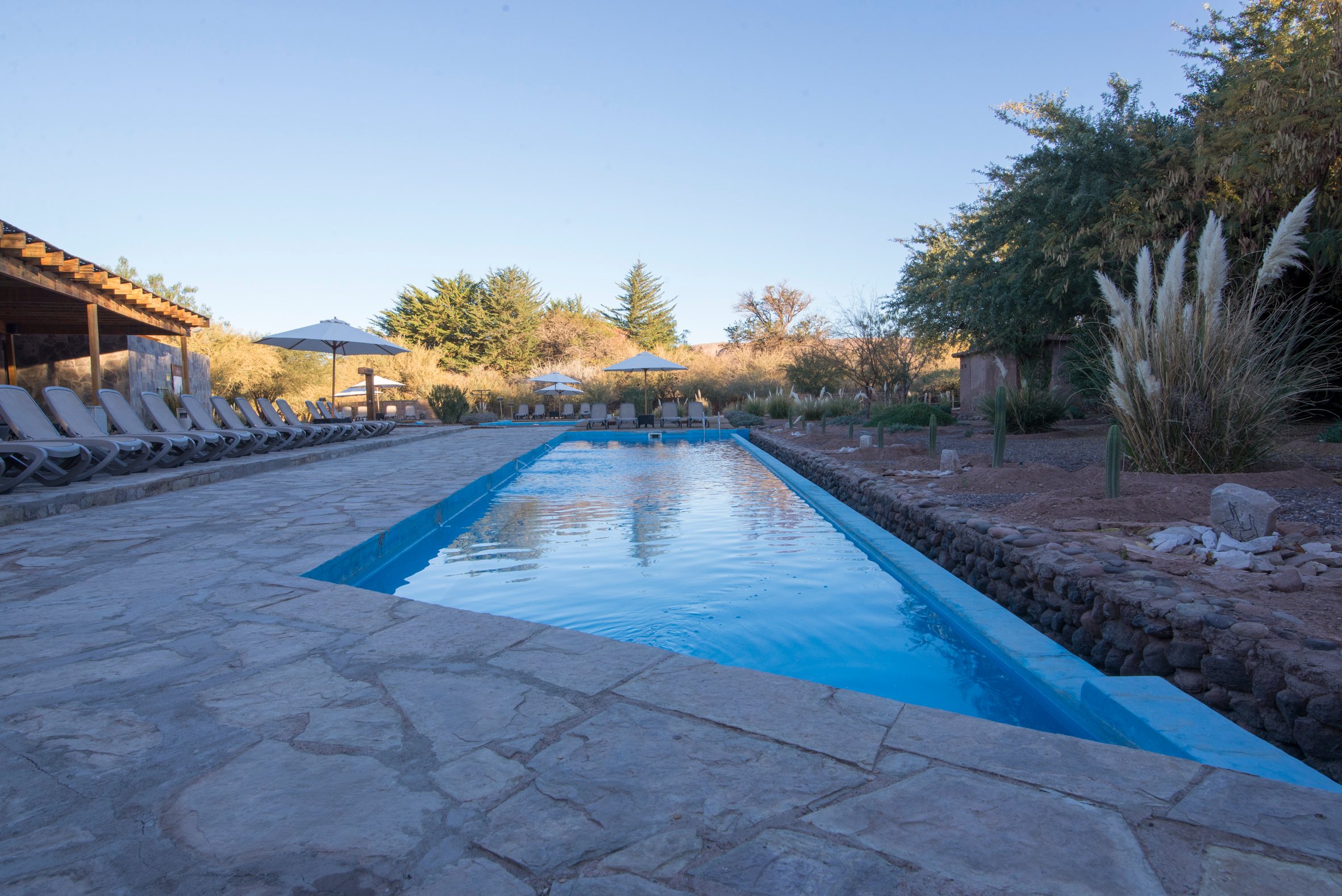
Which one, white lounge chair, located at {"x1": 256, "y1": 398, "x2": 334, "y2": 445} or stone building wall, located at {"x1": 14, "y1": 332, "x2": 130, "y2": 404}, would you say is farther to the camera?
stone building wall, located at {"x1": 14, "y1": 332, "x2": 130, "y2": 404}

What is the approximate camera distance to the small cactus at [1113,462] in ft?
13.4

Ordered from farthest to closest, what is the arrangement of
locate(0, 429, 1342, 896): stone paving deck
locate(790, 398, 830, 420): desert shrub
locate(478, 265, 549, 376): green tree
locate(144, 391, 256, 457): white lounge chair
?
locate(478, 265, 549, 376): green tree < locate(790, 398, 830, 420): desert shrub < locate(144, 391, 256, 457): white lounge chair < locate(0, 429, 1342, 896): stone paving deck

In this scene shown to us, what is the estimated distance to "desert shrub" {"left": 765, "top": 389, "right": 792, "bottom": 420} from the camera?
17.8 metres

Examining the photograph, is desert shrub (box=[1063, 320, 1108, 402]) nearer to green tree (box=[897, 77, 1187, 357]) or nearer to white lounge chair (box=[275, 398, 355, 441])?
green tree (box=[897, 77, 1187, 357])

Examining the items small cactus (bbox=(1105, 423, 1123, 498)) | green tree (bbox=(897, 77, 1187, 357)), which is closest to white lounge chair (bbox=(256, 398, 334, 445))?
small cactus (bbox=(1105, 423, 1123, 498))

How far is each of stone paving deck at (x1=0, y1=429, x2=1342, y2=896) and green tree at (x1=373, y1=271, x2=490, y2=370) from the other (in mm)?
33756

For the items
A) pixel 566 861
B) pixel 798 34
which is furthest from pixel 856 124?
pixel 566 861

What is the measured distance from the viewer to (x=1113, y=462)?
13.5ft

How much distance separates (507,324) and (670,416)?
19088 millimetres

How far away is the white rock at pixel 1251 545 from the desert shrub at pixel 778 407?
568 inches

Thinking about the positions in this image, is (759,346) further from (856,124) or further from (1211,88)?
(1211,88)

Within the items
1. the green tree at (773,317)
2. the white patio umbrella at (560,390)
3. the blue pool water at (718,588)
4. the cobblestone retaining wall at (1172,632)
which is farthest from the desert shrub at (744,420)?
the green tree at (773,317)

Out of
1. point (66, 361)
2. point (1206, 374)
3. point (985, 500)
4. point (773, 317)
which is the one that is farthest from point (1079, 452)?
point (773, 317)

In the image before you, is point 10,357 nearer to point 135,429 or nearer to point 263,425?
point 263,425
